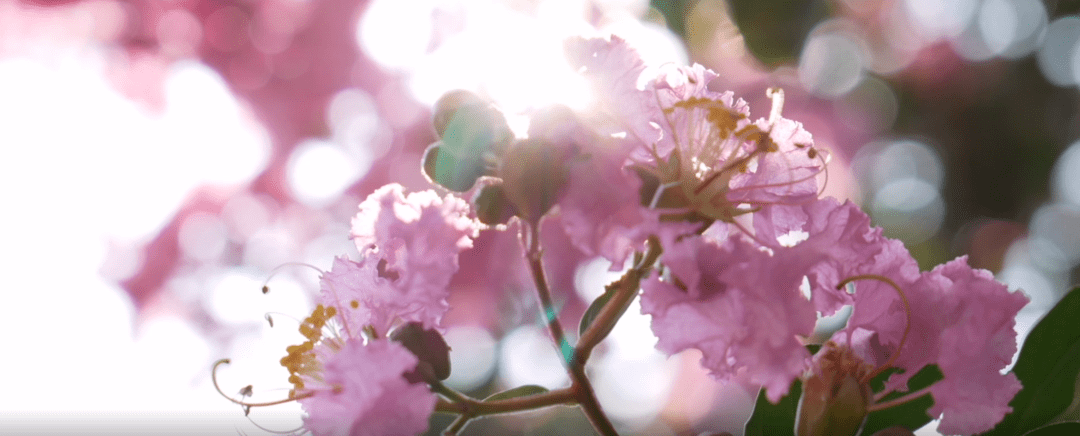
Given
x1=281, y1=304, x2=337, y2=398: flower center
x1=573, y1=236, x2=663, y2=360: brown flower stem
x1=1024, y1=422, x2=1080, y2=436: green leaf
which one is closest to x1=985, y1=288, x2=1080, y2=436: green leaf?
x1=1024, y1=422, x2=1080, y2=436: green leaf

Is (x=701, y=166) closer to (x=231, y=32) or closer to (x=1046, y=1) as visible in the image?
(x=1046, y=1)

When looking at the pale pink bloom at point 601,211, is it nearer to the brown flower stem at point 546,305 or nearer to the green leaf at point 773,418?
the brown flower stem at point 546,305

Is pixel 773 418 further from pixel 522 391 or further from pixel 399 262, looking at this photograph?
pixel 399 262

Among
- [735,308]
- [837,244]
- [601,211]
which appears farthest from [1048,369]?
[601,211]

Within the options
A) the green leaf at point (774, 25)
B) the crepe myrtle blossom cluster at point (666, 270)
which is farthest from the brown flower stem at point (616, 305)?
the green leaf at point (774, 25)

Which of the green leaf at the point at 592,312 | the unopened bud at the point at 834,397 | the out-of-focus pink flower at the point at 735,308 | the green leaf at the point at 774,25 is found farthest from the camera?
the green leaf at the point at 774,25

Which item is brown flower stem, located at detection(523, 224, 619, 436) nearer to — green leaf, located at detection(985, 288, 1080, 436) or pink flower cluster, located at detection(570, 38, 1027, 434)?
pink flower cluster, located at detection(570, 38, 1027, 434)
